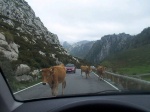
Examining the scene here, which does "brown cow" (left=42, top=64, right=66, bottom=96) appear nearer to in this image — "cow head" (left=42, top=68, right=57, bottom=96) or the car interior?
"cow head" (left=42, top=68, right=57, bottom=96)

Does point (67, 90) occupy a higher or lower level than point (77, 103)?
lower

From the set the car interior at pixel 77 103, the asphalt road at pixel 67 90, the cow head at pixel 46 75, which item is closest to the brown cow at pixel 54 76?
the cow head at pixel 46 75

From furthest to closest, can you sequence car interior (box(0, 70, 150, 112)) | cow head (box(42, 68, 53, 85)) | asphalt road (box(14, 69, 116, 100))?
1. cow head (box(42, 68, 53, 85))
2. asphalt road (box(14, 69, 116, 100))
3. car interior (box(0, 70, 150, 112))

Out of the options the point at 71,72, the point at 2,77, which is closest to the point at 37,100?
the point at 2,77

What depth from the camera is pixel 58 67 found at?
1468 centimetres

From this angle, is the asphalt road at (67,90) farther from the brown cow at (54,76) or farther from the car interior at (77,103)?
the car interior at (77,103)

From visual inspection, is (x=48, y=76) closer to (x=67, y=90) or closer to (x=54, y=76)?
(x=54, y=76)

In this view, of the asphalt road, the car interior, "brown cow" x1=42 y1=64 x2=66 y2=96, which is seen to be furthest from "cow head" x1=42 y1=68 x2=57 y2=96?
the car interior

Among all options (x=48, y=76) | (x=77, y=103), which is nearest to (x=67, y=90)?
(x=48, y=76)

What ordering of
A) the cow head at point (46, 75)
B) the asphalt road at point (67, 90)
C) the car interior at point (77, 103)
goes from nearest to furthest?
the car interior at point (77, 103), the asphalt road at point (67, 90), the cow head at point (46, 75)

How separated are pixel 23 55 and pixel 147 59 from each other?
787 inches

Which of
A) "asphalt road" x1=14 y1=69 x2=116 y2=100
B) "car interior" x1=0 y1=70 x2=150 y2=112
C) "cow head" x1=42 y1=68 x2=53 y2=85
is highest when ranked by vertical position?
"cow head" x1=42 y1=68 x2=53 y2=85

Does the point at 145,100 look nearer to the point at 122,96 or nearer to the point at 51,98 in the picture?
the point at 122,96

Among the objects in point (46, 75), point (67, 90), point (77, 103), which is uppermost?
point (46, 75)
